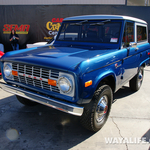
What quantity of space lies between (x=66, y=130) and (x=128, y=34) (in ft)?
7.97

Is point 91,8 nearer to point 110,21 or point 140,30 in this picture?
point 140,30

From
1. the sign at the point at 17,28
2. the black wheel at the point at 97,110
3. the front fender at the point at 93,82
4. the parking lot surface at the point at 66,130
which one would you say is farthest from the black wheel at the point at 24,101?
the sign at the point at 17,28

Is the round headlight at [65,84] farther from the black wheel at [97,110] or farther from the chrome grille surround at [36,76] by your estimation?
the black wheel at [97,110]

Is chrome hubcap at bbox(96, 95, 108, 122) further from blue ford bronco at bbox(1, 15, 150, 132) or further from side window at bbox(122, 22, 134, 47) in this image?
side window at bbox(122, 22, 134, 47)

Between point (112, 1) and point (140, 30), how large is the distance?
793 cm

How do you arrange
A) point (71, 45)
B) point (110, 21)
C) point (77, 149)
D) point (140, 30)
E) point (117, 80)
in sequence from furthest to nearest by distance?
point (140, 30)
point (71, 45)
point (110, 21)
point (117, 80)
point (77, 149)

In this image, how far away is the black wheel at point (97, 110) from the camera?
2.44 metres

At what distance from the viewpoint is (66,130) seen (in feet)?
9.32

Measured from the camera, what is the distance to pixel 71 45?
355 cm

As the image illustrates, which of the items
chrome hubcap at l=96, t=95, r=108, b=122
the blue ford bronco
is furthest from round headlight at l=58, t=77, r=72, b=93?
chrome hubcap at l=96, t=95, r=108, b=122

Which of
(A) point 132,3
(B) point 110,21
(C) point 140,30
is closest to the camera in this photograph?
(B) point 110,21

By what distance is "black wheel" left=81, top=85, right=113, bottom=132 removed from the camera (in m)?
2.44

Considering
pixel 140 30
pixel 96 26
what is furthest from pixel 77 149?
pixel 140 30

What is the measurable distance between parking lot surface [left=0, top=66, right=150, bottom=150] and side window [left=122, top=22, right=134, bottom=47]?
153cm
